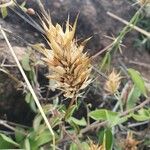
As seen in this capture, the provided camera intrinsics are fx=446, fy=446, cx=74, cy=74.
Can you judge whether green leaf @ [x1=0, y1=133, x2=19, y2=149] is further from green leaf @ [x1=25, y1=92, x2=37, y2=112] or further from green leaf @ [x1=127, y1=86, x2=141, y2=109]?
green leaf @ [x1=127, y1=86, x2=141, y2=109]

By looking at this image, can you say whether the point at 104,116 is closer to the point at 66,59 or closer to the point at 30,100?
the point at 30,100

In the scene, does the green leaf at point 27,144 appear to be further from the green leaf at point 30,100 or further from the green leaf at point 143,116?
the green leaf at point 143,116

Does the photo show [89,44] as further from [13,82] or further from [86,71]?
[86,71]

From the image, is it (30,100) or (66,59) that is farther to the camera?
(30,100)

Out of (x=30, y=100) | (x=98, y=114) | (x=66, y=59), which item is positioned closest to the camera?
(x=66, y=59)

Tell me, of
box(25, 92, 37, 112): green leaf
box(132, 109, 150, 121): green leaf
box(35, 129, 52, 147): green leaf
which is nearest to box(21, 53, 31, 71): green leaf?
box(25, 92, 37, 112): green leaf

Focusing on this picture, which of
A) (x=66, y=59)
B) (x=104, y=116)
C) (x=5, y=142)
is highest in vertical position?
(x=66, y=59)

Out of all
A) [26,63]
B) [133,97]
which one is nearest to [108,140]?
[133,97]
